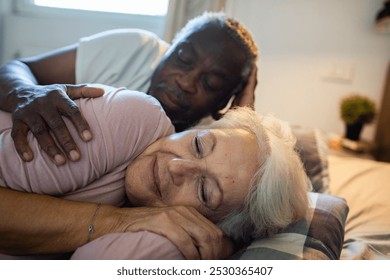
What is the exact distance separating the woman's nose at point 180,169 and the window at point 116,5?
0.53 meters

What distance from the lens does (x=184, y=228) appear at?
587 millimetres

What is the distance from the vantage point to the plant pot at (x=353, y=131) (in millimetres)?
1071

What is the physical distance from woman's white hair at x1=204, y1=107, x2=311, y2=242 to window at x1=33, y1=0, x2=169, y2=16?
44cm

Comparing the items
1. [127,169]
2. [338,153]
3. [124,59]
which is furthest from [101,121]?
[338,153]

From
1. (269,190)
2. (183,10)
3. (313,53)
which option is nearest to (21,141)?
(269,190)

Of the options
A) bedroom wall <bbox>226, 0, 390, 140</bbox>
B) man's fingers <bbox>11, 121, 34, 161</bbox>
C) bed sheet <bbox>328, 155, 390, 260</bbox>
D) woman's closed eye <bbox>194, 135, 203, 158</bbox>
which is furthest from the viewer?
bedroom wall <bbox>226, 0, 390, 140</bbox>

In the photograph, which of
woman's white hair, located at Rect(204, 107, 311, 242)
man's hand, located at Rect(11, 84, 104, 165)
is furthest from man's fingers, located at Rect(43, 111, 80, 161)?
woman's white hair, located at Rect(204, 107, 311, 242)

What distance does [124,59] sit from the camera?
1.02m

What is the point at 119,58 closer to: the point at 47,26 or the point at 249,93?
the point at 47,26

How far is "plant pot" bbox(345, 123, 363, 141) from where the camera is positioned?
1.07m

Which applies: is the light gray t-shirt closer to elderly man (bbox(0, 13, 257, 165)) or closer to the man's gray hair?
elderly man (bbox(0, 13, 257, 165))

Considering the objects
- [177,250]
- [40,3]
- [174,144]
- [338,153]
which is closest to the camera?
[177,250]
